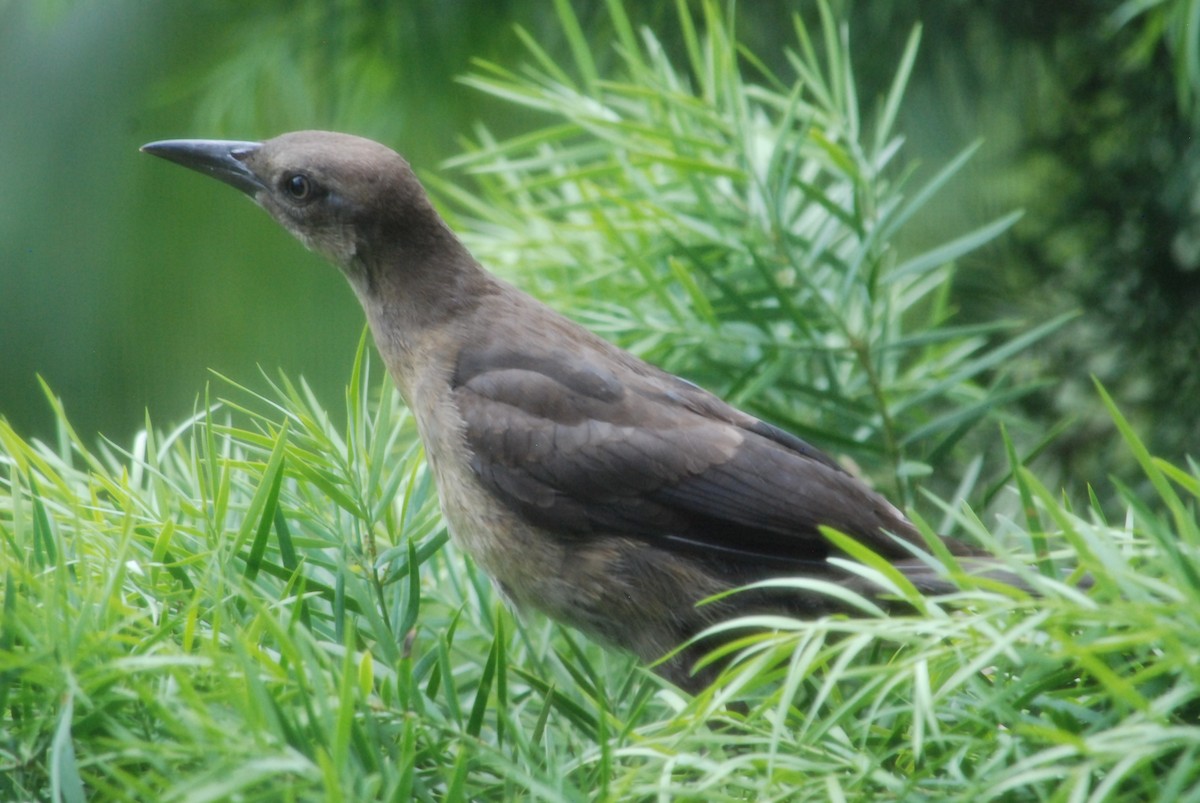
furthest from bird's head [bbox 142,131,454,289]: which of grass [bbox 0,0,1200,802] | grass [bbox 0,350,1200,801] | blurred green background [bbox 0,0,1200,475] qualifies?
grass [bbox 0,350,1200,801]

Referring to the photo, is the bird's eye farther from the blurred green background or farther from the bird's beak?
the blurred green background

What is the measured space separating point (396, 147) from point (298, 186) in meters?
0.81

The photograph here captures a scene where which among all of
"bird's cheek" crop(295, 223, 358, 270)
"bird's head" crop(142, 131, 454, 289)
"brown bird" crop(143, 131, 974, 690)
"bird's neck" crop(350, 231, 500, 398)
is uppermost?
"bird's head" crop(142, 131, 454, 289)

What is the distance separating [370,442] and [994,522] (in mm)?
1207

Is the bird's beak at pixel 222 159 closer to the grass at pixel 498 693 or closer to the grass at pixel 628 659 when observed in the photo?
the grass at pixel 628 659

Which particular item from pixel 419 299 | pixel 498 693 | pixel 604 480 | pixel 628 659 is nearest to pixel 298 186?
pixel 419 299

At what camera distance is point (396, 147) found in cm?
252

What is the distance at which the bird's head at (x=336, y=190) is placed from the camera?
1717 millimetres

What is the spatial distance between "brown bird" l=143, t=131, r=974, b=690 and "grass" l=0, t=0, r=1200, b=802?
5 cm

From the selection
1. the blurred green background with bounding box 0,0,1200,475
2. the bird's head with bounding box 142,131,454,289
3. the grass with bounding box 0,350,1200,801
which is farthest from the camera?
the blurred green background with bounding box 0,0,1200,475

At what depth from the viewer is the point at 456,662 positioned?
1.41 meters

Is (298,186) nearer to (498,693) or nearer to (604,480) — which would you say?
(604,480)

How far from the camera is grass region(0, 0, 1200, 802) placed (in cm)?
71

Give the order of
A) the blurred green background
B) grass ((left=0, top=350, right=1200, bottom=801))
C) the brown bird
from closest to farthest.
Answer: grass ((left=0, top=350, right=1200, bottom=801)) → the brown bird → the blurred green background
